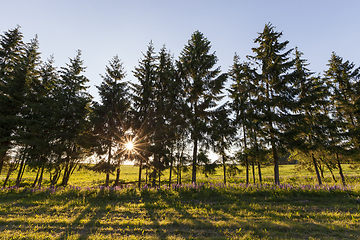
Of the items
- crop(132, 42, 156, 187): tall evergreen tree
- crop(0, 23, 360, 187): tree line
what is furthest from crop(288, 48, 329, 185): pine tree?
crop(132, 42, 156, 187): tall evergreen tree

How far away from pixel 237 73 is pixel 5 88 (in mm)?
23829

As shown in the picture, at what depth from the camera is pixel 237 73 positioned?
63.6 feet

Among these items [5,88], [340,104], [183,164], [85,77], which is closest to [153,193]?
[183,164]

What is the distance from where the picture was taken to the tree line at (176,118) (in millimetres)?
14117

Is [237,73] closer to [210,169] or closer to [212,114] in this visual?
[212,114]

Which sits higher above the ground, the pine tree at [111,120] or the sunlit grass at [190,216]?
the pine tree at [111,120]

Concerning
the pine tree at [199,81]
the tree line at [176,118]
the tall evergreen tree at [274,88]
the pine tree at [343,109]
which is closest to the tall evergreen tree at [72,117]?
the tree line at [176,118]

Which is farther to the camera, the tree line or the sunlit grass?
the tree line

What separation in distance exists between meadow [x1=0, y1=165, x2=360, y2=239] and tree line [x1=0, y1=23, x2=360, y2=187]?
315 centimetres

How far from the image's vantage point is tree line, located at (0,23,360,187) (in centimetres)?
1412

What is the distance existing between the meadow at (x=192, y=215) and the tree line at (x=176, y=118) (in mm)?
3149

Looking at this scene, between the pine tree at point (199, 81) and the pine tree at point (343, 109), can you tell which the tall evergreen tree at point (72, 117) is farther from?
the pine tree at point (343, 109)

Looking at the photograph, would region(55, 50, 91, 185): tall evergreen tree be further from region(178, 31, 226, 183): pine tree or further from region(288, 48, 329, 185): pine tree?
region(288, 48, 329, 185): pine tree

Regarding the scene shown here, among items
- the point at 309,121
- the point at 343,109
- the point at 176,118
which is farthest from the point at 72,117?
the point at 343,109
